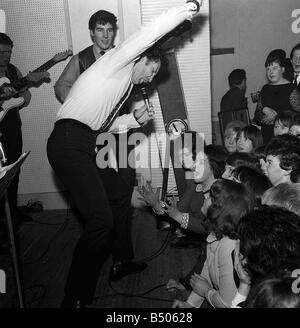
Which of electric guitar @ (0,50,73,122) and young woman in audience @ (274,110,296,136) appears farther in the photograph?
electric guitar @ (0,50,73,122)

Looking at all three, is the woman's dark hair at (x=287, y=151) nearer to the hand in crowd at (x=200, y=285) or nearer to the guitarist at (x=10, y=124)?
the hand in crowd at (x=200, y=285)

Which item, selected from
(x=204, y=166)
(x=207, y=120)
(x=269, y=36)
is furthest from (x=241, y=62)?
(x=204, y=166)

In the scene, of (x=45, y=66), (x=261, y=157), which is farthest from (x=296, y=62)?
(x=45, y=66)

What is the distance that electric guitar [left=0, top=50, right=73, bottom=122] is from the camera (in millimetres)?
3396

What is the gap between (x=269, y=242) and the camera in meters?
1.39

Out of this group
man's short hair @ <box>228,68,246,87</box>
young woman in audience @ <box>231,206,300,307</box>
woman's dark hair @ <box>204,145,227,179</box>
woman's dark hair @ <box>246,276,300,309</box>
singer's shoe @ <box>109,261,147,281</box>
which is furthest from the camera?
man's short hair @ <box>228,68,246,87</box>

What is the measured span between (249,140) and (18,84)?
203cm

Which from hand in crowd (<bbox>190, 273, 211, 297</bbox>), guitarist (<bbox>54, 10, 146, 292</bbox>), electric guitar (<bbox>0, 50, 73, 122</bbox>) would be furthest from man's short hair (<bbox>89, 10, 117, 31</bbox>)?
hand in crowd (<bbox>190, 273, 211, 297</bbox>)

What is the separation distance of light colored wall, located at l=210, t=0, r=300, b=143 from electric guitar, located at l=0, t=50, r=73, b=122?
2.25 metres

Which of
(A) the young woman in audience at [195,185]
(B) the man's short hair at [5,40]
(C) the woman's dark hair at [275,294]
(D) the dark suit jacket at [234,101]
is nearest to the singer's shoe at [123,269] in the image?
(A) the young woman in audience at [195,185]

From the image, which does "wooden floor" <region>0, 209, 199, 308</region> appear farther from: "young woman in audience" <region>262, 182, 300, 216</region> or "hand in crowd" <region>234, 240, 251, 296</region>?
"young woman in audience" <region>262, 182, 300, 216</region>
